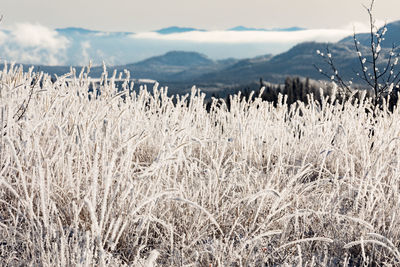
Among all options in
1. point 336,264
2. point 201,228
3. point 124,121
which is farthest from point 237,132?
point 336,264

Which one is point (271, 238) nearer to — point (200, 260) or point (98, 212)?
point (200, 260)

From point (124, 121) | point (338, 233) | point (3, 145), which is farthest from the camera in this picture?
point (124, 121)

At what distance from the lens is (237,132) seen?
3951 millimetres

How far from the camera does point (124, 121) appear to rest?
3.85m

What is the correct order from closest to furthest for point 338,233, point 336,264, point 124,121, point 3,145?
point 336,264 < point 338,233 < point 3,145 < point 124,121

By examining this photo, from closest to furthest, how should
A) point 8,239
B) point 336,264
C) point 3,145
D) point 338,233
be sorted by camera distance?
point 8,239, point 336,264, point 338,233, point 3,145

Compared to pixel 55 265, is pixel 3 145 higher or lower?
higher

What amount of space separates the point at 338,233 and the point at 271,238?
39cm

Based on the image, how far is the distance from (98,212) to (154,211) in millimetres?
335

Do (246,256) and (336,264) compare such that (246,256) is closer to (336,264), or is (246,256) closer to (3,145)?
(336,264)

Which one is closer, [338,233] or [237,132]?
[338,233]

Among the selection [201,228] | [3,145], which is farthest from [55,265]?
[3,145]

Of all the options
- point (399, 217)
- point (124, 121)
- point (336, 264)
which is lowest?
point (336, 264)

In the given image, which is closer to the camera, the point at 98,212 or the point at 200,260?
the point at 200,260
